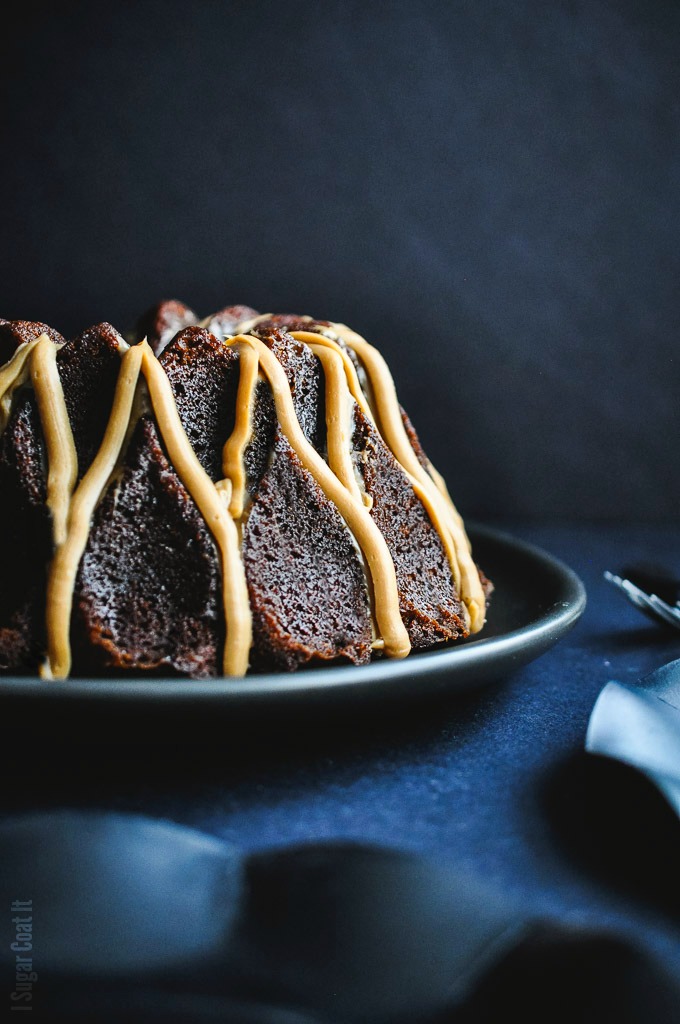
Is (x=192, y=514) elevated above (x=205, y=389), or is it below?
below

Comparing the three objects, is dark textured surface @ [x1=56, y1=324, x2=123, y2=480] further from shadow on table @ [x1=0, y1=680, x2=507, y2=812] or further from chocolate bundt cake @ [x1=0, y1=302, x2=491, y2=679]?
shadow on table @ [x1=0, y1=680, x2=507, y2=812]

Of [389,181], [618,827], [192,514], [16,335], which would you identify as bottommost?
[618,827]

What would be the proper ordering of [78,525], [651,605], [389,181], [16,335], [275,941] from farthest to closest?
1. [389,181]
2. [651,605]
3. [16,335]
4. [78,525]
5. [275,941]

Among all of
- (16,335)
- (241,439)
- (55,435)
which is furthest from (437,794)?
(16,335)

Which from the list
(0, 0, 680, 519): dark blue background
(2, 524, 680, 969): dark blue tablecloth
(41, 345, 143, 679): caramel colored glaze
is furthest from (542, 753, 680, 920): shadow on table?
(0, 0, 680, 519): dark blue background

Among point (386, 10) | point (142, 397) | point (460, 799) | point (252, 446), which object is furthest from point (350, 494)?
point (386, 10)

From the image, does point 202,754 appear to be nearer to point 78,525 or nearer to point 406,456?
point 78,525

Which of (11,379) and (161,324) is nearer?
(11,379)
